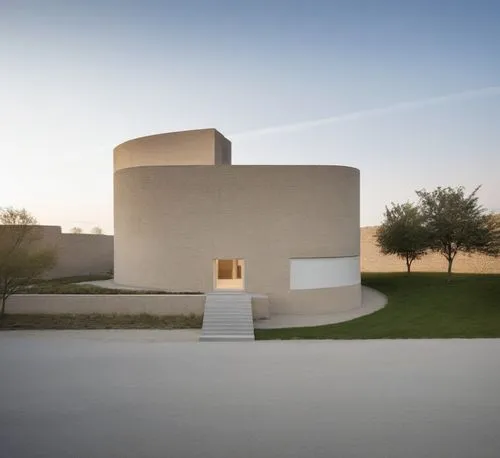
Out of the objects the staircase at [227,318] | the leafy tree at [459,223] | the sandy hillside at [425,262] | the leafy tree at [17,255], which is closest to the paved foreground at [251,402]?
the staircase at [227,318]

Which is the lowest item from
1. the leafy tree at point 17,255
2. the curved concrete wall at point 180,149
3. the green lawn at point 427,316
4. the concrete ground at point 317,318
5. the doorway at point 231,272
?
the concrete ground at point 317,318

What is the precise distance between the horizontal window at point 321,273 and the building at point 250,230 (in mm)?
44

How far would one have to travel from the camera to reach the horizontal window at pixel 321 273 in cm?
1852

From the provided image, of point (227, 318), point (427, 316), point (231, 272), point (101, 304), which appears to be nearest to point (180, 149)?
point (231, 272)

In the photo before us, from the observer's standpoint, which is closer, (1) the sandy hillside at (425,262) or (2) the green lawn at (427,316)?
(2) the green lawn at (427,316)

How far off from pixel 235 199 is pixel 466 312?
35.1ft

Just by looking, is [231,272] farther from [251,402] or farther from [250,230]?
[251,402]

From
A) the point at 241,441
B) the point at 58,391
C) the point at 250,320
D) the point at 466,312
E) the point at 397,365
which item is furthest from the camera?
the point at 466,312

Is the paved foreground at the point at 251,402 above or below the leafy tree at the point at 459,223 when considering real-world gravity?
below

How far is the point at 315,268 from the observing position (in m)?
18.8

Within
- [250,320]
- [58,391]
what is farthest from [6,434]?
[250,320]

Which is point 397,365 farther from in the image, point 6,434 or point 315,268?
point 315,268

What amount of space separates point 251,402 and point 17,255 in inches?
484

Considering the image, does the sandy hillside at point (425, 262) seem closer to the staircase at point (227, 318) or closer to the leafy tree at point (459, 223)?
the leafy tree at point (459, 223)
